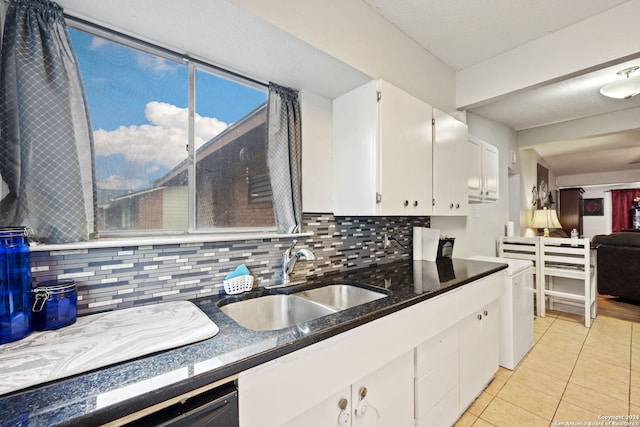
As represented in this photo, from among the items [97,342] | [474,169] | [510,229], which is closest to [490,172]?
[474,169]

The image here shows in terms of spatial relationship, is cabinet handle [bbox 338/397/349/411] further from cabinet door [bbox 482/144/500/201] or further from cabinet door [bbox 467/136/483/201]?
cabinet door [bbox 482/144/500/201]

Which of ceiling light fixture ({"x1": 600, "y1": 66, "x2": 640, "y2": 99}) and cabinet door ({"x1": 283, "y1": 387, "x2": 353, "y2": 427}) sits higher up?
ceiling light fixture ({"x1": 600, "y1": 66, "x2": 640, "y2": 99})

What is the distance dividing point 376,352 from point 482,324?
1.21 meters

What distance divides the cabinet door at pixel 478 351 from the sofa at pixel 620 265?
317cm

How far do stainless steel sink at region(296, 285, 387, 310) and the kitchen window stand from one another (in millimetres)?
495

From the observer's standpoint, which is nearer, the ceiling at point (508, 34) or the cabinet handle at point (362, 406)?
the cabinet handle at point (362, 406)

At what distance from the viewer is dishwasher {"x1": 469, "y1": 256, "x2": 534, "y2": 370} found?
2.26 metres

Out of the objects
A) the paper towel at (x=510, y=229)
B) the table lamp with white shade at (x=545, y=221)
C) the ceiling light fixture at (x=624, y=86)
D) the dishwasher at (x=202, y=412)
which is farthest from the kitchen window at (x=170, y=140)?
the table lamp with white shade at (x=545, y=221)

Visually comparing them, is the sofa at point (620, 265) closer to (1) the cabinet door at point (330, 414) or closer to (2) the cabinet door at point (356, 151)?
(2) the cabinet door at point (356, 151)

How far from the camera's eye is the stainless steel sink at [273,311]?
1.37m

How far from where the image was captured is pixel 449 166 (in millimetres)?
2186

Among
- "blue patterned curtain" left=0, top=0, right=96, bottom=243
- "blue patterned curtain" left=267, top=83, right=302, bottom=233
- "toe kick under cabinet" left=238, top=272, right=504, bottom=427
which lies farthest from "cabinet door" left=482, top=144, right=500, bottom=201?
"blue patterned curtain" left=0, top=0, right=96, bottom=243

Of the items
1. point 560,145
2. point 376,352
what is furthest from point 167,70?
point 560,145

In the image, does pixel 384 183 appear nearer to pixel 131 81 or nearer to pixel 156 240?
pixel 156 240
